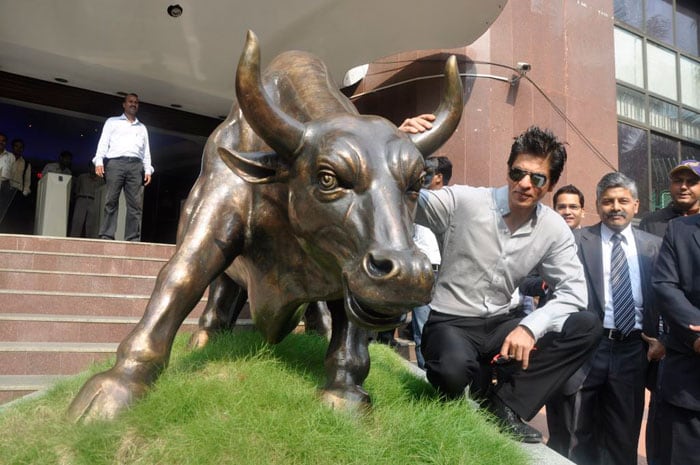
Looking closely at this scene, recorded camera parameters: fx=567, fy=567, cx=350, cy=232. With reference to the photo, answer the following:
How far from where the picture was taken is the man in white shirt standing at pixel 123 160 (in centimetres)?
802

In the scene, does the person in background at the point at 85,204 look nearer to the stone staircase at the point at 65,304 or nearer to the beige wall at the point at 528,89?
the stone staircase at the point at 65,304

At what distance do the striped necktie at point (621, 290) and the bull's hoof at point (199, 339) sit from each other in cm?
269

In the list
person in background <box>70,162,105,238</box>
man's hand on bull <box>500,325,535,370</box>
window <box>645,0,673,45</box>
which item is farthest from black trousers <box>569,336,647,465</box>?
window <box>645,0,673,45</box>

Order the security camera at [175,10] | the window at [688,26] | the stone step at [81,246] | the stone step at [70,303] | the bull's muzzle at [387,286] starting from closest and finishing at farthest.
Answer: the bull's muzzle at [387,286]
the stone step at [70,303]
the stone step at [81,246]
the security camera at [175,10]
the window at [688,26]

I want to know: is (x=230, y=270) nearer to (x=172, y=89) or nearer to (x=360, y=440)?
(x=360, y=440)

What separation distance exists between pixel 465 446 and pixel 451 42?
8.40 meters

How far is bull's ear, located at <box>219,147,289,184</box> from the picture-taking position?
2.39 meters

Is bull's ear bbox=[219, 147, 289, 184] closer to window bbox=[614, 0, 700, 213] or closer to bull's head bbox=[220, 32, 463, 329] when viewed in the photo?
bull's head bbox=[220, 32, 463, 329]

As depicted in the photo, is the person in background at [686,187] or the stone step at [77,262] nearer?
the person in background at [686,187]

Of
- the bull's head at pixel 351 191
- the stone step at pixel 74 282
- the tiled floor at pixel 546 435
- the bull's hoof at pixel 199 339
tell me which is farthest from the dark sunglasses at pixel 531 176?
the stone step at pixel 74 282

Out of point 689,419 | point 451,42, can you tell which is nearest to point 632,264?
point 689,419

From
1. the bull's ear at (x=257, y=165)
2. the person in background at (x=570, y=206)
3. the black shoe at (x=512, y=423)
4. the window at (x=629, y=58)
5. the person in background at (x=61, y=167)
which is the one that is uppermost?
the window at (x=629, y=58)

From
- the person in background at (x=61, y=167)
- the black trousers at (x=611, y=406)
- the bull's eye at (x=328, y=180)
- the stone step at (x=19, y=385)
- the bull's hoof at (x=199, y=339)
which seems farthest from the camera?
the person in background at (x=61, y=167)

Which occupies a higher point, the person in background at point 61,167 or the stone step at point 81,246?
the person in background at point 61,167
